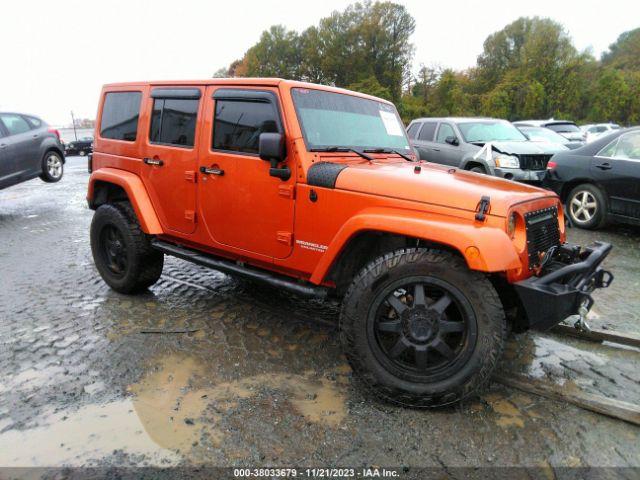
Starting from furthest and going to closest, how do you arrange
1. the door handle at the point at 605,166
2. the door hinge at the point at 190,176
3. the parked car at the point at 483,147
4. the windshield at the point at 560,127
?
the windshield at the point at 560,127, the parked car at the point at 483,147, the door handle at the point at 605,166, the door hinge at the point at 190,176

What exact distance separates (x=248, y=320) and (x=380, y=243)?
4.98ft

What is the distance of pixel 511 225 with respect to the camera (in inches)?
107

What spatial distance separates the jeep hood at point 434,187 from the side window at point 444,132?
6.96m

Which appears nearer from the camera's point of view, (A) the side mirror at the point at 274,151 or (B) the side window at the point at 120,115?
(A) the side mirror at the point at 274,151

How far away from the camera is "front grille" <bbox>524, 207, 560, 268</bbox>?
2.82m

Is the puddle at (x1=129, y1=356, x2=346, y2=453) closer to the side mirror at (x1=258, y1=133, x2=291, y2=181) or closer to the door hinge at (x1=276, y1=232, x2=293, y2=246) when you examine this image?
the door hinge at (x1=276, y1=232, x2=293, y2=246)

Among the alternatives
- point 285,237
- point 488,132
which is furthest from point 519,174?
point 285,237

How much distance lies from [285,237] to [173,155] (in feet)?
4.52

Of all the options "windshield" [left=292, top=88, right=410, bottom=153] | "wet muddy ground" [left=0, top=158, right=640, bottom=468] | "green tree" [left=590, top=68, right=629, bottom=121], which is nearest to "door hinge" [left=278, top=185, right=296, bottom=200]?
"windshield" [left=292, top=88, right=410, bottom=153]

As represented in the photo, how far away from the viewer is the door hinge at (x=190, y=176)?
387cm

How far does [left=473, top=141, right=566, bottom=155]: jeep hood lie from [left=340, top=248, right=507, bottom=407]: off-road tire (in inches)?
270

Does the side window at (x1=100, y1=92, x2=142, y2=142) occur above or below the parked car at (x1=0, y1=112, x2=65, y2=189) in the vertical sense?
above

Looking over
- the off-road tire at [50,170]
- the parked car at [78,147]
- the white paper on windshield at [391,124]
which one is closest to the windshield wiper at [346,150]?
the white paper on windshield at [391,124]

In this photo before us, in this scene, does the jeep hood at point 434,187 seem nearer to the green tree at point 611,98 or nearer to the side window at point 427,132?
the side window at point 427,132
